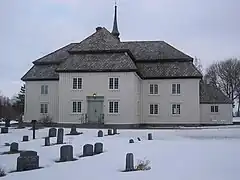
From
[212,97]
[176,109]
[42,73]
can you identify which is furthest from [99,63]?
[212,97]

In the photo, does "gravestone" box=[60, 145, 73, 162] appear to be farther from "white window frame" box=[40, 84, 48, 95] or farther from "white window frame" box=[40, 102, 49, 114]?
"white window frame" box=[40, 84, 48, 95]

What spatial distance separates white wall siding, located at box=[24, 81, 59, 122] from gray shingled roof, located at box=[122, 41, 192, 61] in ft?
35.1

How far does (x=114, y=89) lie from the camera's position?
42.1 m

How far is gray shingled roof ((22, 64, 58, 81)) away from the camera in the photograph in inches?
1879

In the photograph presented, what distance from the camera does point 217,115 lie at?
50781 mm

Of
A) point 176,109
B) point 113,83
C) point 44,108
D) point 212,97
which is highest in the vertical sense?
point 113,83

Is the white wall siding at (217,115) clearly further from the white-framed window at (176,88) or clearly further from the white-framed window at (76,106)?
the white-framed window at (76,106)

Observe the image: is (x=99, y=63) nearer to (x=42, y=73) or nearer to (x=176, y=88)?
(x=42, y=73)

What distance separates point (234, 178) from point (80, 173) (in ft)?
15.2

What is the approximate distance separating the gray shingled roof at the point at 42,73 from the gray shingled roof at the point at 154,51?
31.6 feet

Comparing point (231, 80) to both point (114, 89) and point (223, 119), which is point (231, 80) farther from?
point (114, 89)

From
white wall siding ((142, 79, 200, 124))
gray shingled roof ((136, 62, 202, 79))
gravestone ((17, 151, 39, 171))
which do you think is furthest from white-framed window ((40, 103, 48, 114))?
gravestone ((17, 151, 39, 171))

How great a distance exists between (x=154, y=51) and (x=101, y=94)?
11.9 metres

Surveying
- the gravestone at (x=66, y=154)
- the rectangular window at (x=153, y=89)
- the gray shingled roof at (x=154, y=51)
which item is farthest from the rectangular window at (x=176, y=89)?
the gravestone at (x=66, y=154)
